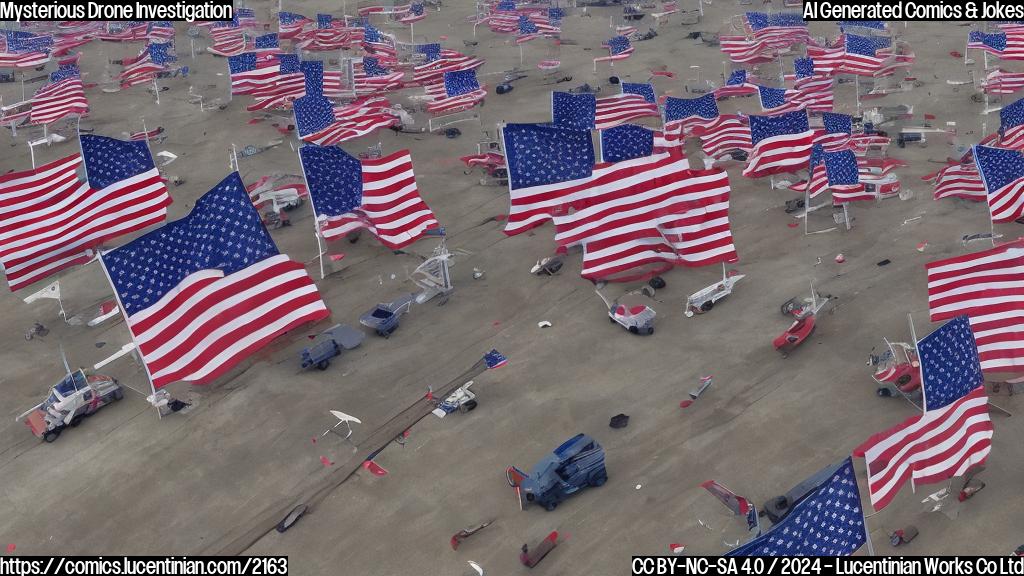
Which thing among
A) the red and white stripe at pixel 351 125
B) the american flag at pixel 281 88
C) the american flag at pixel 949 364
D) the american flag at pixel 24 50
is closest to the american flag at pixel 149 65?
the american flag at pixel 24 50

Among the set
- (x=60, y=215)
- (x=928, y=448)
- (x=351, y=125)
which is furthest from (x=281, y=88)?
(x=928, y=448)

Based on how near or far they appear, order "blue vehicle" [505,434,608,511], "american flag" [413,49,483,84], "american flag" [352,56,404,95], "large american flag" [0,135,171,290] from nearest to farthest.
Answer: "blue vehicle" [505,434,608,511]
"large american flag" [0,135,171,290]
"american flag" [352,56,404,95]
"american flag" [413,49,483,84]

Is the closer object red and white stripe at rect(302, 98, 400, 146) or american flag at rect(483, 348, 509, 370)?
american flag at rect(483, 348, 509, 370)

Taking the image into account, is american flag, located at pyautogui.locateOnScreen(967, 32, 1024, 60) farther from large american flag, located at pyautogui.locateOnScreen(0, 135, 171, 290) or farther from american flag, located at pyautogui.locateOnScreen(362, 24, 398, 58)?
large american flag, located at pyautogui.locateOnScreen(0, 135, 171, 290)

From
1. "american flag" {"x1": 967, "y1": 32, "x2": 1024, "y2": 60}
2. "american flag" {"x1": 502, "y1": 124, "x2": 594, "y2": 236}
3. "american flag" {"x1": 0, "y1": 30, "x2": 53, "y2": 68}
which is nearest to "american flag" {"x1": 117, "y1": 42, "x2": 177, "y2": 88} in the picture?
"american flag" {"x1": 0, "y1": 30, "x2": 53, "y2": 68}

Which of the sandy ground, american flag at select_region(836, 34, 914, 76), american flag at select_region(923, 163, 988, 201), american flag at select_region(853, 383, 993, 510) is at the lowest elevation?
the sandy ground

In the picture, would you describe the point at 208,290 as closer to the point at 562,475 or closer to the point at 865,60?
the point at 562,475
